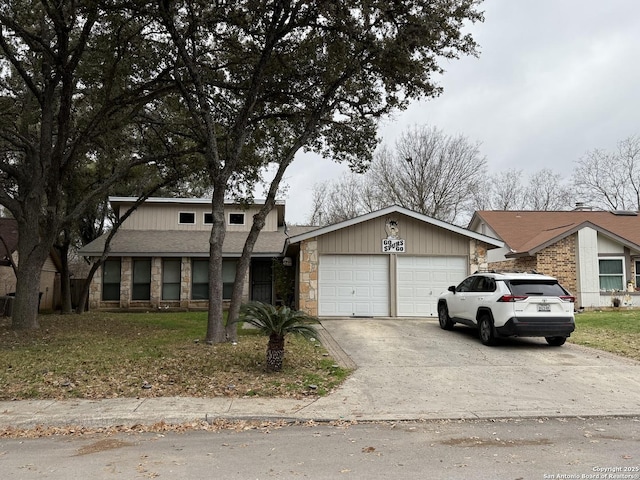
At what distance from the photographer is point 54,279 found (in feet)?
86.6

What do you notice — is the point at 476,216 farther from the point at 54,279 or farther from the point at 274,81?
the point at 54,279

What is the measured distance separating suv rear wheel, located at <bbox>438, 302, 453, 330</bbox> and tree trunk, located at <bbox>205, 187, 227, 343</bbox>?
613 cm

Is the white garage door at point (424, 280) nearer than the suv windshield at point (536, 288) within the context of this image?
No

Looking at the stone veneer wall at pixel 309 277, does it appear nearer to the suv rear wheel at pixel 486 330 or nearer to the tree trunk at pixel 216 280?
the tree trunk at pixel 216 280

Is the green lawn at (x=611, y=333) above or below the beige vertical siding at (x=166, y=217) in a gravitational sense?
below

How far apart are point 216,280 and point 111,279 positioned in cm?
1235

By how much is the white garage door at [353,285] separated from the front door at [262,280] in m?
6.85

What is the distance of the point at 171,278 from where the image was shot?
21.9 meters

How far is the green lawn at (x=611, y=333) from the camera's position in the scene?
11.2 meters

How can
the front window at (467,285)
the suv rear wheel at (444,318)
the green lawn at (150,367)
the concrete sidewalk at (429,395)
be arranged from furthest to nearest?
the suv rear wheel at (444,318)
the front window at (467,285)
the green lawn at (150,367)
the concrete sidewalk at (429,395)

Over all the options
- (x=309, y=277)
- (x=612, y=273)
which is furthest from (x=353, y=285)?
(x=612, y=273)

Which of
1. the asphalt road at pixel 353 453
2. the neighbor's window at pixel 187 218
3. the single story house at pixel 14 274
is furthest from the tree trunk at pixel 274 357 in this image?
the neighbor's window at pixel 187 218

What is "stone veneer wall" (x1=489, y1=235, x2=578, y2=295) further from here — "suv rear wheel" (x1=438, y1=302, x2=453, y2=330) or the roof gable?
"suv rear wheel" (x1=438, y1=302, x2=453, y2=330)

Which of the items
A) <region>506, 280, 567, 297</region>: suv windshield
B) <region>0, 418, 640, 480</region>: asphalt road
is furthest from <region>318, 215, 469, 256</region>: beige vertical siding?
<region>0, 418, 640, 480</region>: asphalt road
